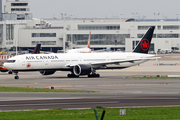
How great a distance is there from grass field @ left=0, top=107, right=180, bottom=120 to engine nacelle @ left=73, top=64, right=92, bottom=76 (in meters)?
31.3

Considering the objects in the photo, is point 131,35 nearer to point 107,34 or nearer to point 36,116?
point 107,34

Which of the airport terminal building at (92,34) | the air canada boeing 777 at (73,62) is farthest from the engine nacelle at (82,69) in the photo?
the airport terminal building at (92,34)

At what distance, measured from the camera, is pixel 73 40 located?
17288cm

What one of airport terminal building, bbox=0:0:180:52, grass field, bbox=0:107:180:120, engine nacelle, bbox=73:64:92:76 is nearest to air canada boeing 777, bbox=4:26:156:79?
engine nacelle, bbox=73:64:92:76

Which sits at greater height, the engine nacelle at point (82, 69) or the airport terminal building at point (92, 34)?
the airport terminal building at point (92, 34)

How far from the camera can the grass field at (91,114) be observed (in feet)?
62.2

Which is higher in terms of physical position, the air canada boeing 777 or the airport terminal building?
the airport terminal building

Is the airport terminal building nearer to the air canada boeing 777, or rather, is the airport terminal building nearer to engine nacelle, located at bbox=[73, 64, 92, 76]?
the air canada boeing 777

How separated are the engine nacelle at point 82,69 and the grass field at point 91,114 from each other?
1231 inches

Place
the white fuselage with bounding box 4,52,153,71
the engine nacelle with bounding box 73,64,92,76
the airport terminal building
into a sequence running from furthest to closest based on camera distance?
1. the airport terminal building
2. the engine nacelle with bounding box 73,64,92,76
3. the white fuselage with bounding box 4,52,153,71

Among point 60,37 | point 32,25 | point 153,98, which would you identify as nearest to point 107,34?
point 60,37

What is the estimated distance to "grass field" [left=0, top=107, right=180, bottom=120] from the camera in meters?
19.0

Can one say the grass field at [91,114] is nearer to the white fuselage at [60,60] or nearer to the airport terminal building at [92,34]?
the white fuselage at [60,60]

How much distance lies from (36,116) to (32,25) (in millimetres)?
163102
